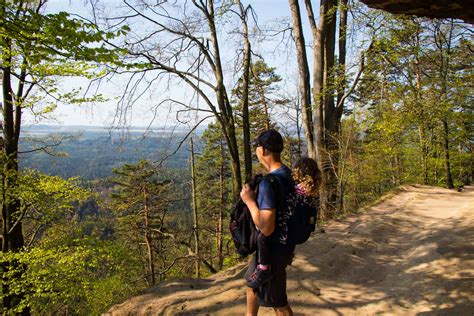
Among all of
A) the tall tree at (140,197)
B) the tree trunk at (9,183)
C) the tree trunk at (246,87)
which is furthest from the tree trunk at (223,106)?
the tall tree at (140,197)

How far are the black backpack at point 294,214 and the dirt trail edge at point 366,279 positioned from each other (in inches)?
80.9

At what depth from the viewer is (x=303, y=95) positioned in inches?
389

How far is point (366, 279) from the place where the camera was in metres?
5.03

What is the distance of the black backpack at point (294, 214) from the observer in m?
2.51

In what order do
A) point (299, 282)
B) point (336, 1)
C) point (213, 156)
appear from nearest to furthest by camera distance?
point (299, 282) < point (336, 1) < point (213, 156)

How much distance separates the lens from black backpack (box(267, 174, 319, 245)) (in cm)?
251

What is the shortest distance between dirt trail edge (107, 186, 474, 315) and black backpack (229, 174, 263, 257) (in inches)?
79.6

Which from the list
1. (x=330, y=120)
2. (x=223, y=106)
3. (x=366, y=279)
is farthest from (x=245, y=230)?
(x=330, y=120)

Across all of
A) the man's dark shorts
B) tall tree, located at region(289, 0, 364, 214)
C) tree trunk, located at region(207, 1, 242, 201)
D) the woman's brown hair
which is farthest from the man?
tall tree, located at region(289, 0, 364, 214)

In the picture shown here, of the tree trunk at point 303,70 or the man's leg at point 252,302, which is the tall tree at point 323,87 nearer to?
the tree trunk at point 303,70

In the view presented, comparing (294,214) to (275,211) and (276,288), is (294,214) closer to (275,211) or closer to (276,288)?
(275,211)

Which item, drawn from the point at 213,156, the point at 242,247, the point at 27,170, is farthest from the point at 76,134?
the point at 213,156

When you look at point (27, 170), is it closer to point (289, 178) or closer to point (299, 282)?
point (299, 282)

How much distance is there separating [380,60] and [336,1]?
2.30 metres
